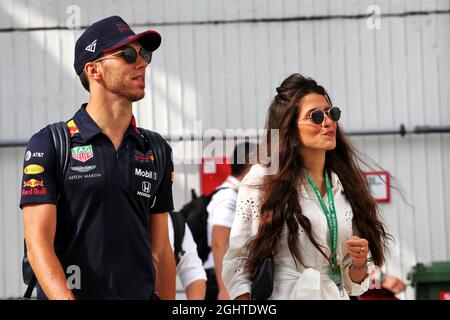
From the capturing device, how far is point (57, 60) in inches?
458

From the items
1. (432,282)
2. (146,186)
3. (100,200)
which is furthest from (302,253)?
(432,282)

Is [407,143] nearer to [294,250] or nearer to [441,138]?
[441,138]

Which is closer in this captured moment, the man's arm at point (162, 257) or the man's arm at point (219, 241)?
the man's arm at point (162, 257)

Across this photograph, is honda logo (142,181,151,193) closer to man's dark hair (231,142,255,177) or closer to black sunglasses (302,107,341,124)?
black sunglasses (302,107,341,124)

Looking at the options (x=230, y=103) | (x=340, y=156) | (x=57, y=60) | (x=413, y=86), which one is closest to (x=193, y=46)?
(x=230, y=103)

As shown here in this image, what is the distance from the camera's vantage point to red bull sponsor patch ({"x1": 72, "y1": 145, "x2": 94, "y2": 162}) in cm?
495

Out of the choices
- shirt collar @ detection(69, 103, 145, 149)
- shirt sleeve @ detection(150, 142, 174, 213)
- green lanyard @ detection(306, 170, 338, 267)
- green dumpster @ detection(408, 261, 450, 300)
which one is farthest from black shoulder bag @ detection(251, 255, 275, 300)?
green dumpster @ detection(408, 261, 450, 300)

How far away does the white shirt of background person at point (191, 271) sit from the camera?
7859mm

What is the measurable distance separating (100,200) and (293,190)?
4.28ft

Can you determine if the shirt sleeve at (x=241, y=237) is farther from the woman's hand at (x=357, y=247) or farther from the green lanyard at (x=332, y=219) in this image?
the woman's hand at (x=357, y=247)

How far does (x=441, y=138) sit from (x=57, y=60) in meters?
3.99

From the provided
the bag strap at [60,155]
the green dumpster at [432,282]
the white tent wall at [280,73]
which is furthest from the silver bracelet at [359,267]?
the white tent wall at [280,73]

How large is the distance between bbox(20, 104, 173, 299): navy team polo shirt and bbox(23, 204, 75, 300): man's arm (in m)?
0.05

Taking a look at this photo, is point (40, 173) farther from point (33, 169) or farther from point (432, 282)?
point (432, 282)
